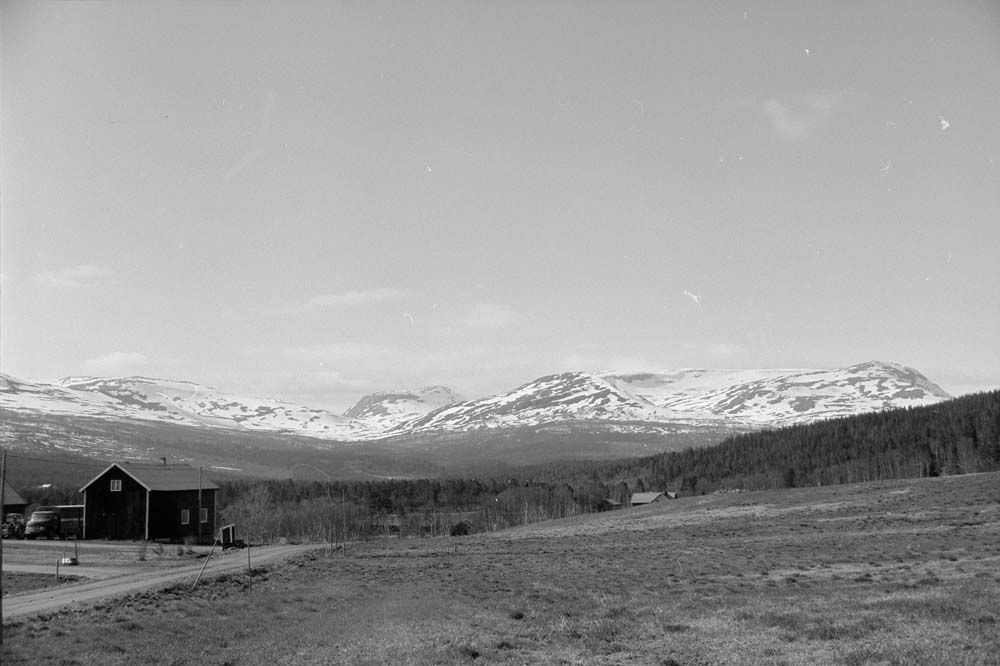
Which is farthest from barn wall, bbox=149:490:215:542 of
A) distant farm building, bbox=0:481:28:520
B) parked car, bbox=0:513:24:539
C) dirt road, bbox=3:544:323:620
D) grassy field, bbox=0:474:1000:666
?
dirt road, bbox=3:544:323:620

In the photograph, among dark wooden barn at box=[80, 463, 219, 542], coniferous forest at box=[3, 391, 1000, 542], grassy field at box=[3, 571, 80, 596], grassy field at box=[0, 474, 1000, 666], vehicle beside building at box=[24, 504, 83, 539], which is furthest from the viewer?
coniferous forest at box=[3, 391, 1000, 542]

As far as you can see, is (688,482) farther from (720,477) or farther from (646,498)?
(646,498)

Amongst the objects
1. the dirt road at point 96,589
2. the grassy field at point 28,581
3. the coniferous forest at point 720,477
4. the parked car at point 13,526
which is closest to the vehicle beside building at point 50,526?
the parked car at point 13,526

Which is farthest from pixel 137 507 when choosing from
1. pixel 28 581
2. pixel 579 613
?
pixel 579 613

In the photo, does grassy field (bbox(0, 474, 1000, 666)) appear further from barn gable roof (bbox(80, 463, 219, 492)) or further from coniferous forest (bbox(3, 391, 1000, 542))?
coniferous forest (bbox(3, 391, 1000, 542))

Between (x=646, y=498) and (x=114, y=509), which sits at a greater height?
(x=114, y=509)

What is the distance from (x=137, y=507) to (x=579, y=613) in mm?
52242

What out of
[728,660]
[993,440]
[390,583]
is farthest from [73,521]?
[993,440]

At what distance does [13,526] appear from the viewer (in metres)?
68.1

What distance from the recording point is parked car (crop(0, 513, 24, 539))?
6632 centimetres

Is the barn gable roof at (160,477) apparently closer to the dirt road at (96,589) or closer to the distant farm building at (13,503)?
the distant farm building at (13,503)

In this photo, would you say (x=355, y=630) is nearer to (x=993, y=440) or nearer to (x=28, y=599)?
(x=28, y=599)

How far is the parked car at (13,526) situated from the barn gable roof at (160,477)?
19.6 ft

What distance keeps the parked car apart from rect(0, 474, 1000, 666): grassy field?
3568cm
